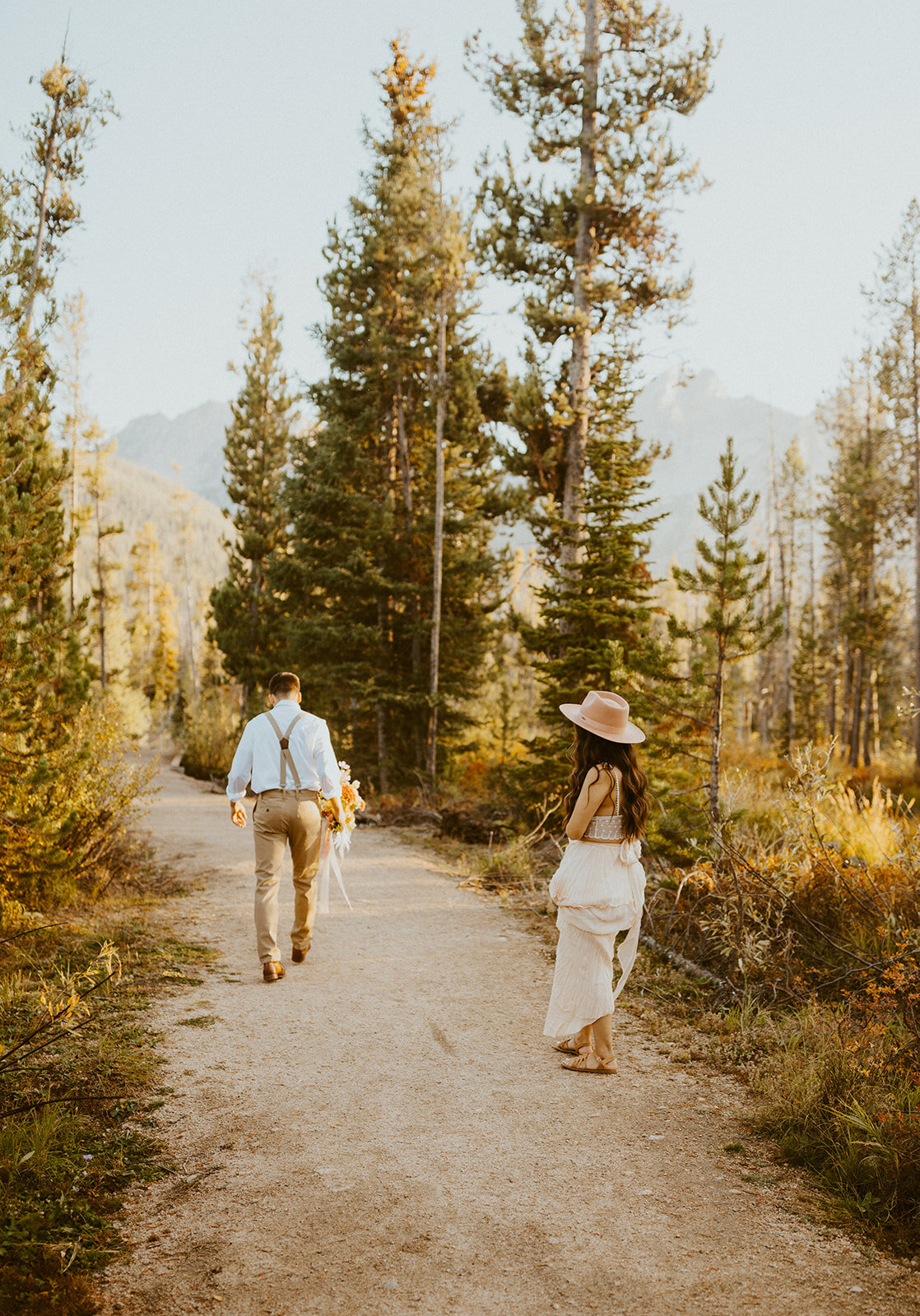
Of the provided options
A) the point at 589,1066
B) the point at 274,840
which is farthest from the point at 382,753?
the point at 589,1066

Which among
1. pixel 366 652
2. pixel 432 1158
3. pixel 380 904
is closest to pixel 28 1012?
pixel 432 1158

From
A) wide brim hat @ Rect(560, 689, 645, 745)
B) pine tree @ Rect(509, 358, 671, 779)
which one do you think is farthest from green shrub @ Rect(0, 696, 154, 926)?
pine tree @ Rect(509, 358, 671, 779)

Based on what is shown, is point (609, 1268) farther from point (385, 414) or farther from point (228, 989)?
point (385, 414)

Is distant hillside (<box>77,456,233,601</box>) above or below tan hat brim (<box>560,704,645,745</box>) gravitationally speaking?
above

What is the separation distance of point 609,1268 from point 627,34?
1822cm

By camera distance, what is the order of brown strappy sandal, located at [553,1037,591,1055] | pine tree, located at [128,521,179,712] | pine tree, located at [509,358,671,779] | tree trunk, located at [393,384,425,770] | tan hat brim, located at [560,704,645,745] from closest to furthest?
1. tan hat brim, located at [560,704,645,745]
2. brown strappy sandal, located at [553,1037,591,1055]
3. pine tree, located at [509,358,671,779]
4. tree trunk, located at [393,384,425,770]
5. pine tree, located at [128,521,179,712]

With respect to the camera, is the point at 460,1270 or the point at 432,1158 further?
the point at 432,1158

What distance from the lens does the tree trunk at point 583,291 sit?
15125 millimetres

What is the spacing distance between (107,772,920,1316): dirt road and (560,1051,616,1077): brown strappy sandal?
0.32 ft

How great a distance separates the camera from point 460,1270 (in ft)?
10.3

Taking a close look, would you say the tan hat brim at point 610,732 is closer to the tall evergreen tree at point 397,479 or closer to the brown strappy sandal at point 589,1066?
the brown strappy sandal at point 589,1066

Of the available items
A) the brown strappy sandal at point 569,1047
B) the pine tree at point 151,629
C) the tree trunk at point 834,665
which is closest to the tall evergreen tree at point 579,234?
the brown strappy sandal at point 569,1047

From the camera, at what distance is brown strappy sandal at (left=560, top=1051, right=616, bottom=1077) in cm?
505

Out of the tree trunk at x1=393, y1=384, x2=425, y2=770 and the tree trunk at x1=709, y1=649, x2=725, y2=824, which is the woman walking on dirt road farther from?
the tree trunk at x1=393, y1=384, x2=425, y2=770
